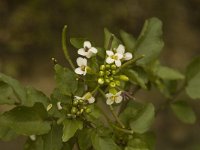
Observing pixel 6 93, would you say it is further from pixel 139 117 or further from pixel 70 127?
pixel 139 117

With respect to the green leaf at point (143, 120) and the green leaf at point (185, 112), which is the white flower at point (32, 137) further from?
the green leaf at point (185, 112)

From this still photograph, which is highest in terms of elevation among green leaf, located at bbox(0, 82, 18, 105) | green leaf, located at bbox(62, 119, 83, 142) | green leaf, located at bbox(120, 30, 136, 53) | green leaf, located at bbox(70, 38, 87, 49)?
green leaf, located at bbox(70, 38, 87, 49)

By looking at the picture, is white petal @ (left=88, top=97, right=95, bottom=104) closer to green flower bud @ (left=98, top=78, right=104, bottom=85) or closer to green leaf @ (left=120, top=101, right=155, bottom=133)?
green flower bud @ (left=98, top=78, right=104, bottom=85)

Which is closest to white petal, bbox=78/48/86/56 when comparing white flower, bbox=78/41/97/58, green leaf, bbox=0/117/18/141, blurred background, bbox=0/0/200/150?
white flower, bbox=78/41/97/58

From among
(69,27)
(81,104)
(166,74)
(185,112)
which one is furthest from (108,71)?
(69,27)

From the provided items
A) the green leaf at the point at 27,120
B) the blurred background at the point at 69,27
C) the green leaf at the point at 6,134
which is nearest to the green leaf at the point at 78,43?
the green leaf at the point at 27,120

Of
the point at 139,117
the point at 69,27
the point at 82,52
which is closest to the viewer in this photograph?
the point at 82,52
